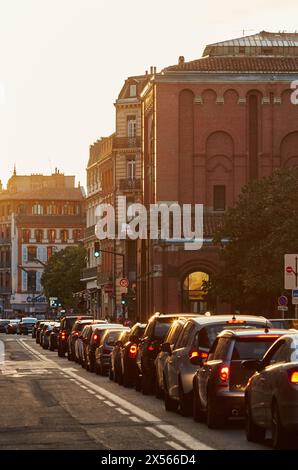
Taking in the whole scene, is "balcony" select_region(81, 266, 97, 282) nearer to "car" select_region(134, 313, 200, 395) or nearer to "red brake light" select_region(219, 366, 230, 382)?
"car" select_region(134, 313, 200, 395)

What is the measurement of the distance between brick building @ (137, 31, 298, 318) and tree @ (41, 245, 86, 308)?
6398cm

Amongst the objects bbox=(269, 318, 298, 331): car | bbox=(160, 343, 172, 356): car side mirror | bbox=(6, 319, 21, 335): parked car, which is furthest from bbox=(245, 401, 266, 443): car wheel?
bbox=(6, 319, 21, 335): parked car

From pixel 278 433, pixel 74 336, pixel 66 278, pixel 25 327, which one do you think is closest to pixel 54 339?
pixel 74 336

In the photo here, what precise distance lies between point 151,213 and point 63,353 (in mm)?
34844

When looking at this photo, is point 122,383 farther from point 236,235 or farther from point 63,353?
point 236,235

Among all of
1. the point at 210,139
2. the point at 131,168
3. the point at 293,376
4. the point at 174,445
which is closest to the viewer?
the point at 293,376

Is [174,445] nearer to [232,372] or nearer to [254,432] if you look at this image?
[254,432]

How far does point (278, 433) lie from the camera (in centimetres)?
1750

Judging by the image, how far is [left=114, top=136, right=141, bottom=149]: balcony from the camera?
119 meters

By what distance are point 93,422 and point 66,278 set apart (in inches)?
5398

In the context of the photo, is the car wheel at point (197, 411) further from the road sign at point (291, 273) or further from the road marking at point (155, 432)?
the road sign at point (291, 273)

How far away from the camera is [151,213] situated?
96.9m

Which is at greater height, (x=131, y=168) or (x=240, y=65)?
(x=240, y=65)
